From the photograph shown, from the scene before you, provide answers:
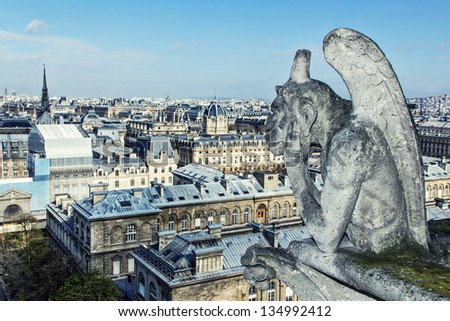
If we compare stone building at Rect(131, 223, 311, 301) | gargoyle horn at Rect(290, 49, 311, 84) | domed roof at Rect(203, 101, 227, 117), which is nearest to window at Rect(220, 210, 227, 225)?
stone building at Rect(131, 223, 311, 301)

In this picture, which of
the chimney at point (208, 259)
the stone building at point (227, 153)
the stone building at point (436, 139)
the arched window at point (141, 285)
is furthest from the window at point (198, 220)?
the stone building at point (436, 139)

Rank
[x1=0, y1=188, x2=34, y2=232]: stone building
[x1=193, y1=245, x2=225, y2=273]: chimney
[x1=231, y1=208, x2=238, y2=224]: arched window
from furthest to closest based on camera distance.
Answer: [x1=0, y1=188, x2=34, y2=232]: stone building → [x1=231, y1=208, x2=238, y2=224]: arched window → [x1=193, y1=245, x2=225, y2=273]: chimney

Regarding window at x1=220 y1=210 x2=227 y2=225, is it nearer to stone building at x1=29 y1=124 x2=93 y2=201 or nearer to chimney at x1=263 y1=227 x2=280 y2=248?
chimney at x1=263 y1=227 x2=280 y2=248

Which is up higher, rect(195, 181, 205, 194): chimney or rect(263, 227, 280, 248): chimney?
rect(195, 181, 205, 194): chimney

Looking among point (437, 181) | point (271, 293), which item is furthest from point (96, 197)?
point (437, 181)

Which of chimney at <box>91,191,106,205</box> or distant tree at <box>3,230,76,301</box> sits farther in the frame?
chimney at <box>91,191,106,205</box>

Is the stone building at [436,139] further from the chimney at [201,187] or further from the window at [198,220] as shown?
the window at [198,220]

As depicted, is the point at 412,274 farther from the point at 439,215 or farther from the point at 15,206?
the point at 15,206
